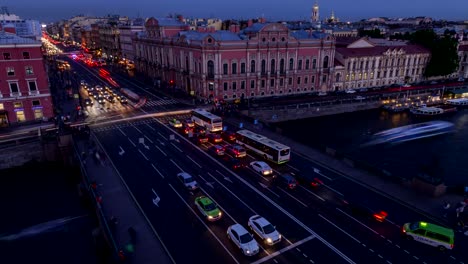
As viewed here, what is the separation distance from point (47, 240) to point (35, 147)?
26.2 metres

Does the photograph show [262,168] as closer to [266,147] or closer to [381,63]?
[266,147]

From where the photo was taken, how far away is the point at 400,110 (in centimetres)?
9575

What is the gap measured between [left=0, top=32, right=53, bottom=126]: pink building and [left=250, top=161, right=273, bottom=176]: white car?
48681mm

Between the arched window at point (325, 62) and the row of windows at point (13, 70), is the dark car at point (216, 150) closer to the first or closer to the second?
the row of windows at point (13, 70)

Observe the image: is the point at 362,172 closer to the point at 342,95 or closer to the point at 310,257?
the point at 310,257

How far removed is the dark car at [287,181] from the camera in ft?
141

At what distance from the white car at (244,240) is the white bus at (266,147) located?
64.4 ft

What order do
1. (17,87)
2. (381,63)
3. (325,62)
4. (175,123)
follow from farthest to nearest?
(381,63) < (325,62) < (175,123) < (17,87)

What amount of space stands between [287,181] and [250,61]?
5594 cm

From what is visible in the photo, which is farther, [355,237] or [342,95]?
[342,95]

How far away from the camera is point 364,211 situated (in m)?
36.7

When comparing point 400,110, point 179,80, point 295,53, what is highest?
point 295,53

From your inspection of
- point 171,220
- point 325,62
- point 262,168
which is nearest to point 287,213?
point 262,168

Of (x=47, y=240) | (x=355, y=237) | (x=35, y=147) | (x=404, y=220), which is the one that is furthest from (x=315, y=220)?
(x=35, y=147)
